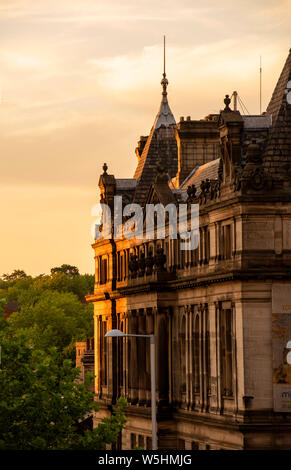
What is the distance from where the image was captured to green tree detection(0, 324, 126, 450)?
87.9 m

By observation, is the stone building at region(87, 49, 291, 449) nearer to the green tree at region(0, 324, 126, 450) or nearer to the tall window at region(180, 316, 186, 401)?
the tall window at region(180, 316, 186, 401)

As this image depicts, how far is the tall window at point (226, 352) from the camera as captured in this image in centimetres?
9625

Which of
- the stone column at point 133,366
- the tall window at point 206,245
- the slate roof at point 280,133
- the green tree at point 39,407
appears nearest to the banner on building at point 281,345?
the slate roof at point 280,133

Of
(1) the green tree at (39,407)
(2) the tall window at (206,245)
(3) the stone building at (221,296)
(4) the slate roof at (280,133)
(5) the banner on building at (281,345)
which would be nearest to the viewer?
(1) the green tree at (39,407)

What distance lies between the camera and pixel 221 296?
97188mm

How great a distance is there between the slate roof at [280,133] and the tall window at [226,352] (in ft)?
27.5

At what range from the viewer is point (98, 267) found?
141 meters

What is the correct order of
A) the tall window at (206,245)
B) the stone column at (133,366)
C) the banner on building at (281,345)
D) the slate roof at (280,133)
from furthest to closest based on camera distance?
the stone column at (133,366)
the tall window at (206,245)
the slate roof at (280,133)
the banner on building at (281,345)

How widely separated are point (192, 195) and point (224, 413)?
1577 centimetres

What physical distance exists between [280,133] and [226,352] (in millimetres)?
12412

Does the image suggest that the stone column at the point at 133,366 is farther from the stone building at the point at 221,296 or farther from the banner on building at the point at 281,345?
the banner on building at the point at 281,345

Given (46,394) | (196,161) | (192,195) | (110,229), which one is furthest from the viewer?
(110,229)
